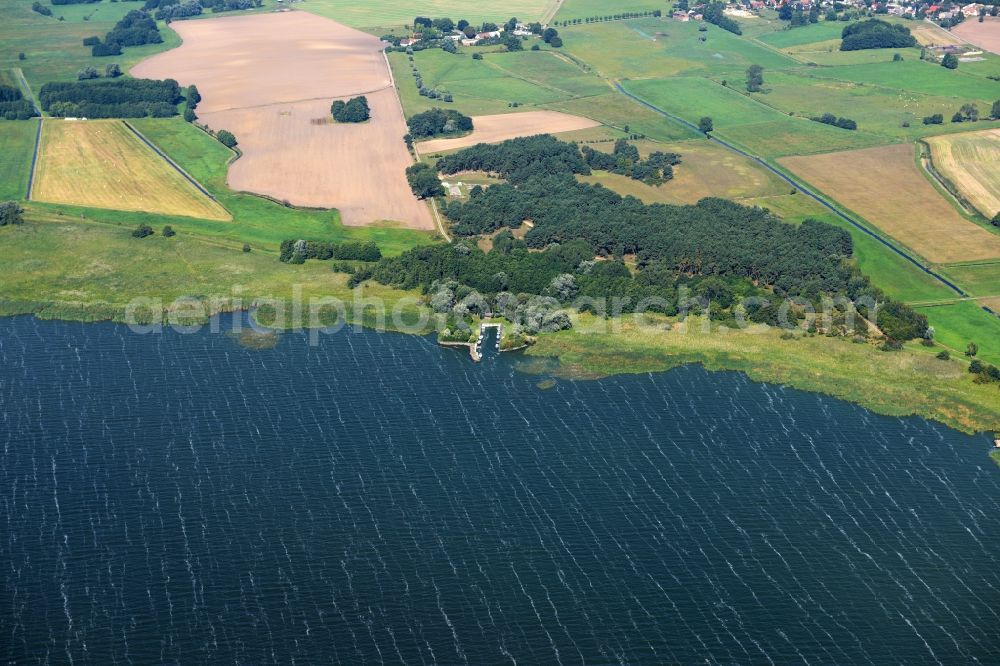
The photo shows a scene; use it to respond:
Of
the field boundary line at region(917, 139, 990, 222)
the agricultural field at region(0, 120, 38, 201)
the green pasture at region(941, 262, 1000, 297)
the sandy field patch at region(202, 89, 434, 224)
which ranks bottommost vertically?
the agricultural field at region(0, 120, 38, 201)

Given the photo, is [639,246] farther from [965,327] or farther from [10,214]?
[10,214]

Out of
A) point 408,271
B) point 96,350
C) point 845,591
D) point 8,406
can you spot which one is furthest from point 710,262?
point 8,406

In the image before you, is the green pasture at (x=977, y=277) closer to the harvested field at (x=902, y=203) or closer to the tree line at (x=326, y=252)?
the harvested field at (x=902, y=203)

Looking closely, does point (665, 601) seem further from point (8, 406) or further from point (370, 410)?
point (8, 406)

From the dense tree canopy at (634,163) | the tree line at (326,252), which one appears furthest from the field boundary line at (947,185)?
the tree line at (326,252)

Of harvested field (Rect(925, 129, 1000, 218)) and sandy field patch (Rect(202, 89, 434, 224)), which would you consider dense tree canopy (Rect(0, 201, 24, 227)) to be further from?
harvested field (Rect(925, 129, 1000, 218))

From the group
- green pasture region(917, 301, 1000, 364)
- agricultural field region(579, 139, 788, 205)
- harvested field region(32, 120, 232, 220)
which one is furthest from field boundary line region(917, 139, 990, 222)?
harvested field region(32, 120, 232, 220)

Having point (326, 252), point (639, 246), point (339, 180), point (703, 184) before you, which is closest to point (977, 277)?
point (639, 246)
